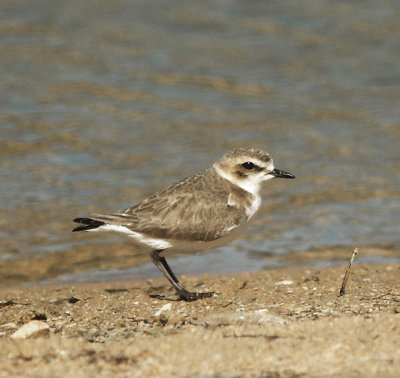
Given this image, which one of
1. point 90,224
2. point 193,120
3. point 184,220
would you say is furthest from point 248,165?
point 193,120

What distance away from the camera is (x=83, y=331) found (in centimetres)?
554

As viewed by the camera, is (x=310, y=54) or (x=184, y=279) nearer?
(x=184, y=279)

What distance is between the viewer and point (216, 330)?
5.16 meters

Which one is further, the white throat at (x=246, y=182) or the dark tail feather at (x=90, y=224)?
the white throat at (x=246, y=182)

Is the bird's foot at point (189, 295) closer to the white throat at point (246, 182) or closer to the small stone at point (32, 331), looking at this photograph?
the white throat at point (246, 182)

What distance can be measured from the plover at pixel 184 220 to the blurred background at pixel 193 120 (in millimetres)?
1394

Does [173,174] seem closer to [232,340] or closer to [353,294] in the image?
[353,294]

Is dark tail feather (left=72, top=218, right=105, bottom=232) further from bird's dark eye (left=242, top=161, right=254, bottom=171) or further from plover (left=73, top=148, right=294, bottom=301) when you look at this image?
bird's dark eye (left=242, top=161, right=254, bottom=171)

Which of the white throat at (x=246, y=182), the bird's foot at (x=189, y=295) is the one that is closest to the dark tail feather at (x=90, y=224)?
the bird's foot at (x=189, y=295)

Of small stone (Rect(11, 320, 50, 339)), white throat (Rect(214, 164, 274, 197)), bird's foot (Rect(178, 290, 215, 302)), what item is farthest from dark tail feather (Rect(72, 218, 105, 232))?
small stone (Rect(11, 320, 50, 339))

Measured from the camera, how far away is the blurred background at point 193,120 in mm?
9281

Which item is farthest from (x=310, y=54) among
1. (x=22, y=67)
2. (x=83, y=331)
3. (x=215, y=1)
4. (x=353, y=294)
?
(x=83, y=331)

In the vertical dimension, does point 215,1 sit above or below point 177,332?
above

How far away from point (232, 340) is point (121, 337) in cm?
75
